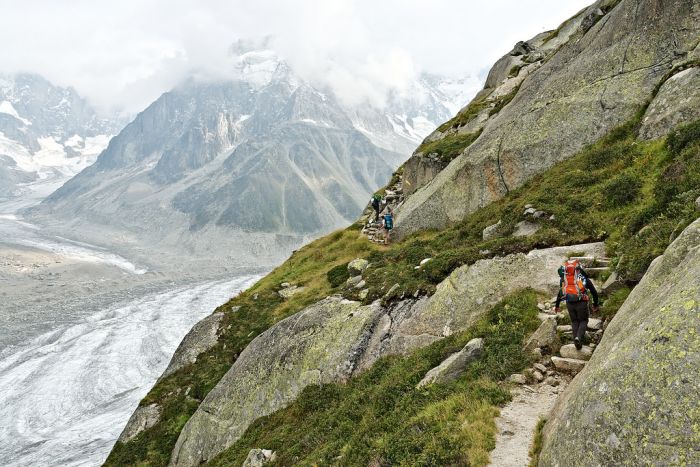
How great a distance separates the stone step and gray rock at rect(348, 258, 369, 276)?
1927 centimetres

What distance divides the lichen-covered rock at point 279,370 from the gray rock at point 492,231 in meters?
7.65

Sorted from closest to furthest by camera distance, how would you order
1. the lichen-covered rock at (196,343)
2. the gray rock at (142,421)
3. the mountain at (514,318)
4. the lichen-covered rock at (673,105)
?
1. the mountain at (514,318)
2. the lichen-covered rock at (673,105)
3. the gray rock at (142,421)
4. the lichen-covered rock at (196,343)

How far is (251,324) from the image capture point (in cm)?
3262

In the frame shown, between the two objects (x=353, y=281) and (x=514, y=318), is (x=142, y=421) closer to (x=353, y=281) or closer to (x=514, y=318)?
(x=353, y=281)

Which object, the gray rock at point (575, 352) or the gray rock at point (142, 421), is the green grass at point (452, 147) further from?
the gray rock at point (142, 421)

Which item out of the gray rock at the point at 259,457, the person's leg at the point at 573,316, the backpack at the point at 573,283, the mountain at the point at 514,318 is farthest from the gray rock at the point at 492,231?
the gray rock at the point at 259,457

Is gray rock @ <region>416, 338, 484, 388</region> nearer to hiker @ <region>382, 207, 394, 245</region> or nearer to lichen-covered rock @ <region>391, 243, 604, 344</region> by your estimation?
lichen-covered rock @ <region>391, 243, 604, 344</region>

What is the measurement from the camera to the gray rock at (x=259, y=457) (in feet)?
55.9

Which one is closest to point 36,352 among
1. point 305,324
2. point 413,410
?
point 305,324

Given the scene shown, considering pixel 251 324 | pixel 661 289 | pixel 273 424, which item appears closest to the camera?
pixel 661 289

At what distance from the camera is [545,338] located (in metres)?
13.4

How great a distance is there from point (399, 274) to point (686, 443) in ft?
60.1

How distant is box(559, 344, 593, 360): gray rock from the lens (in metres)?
12.1

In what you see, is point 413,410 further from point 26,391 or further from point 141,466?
point 26,391
